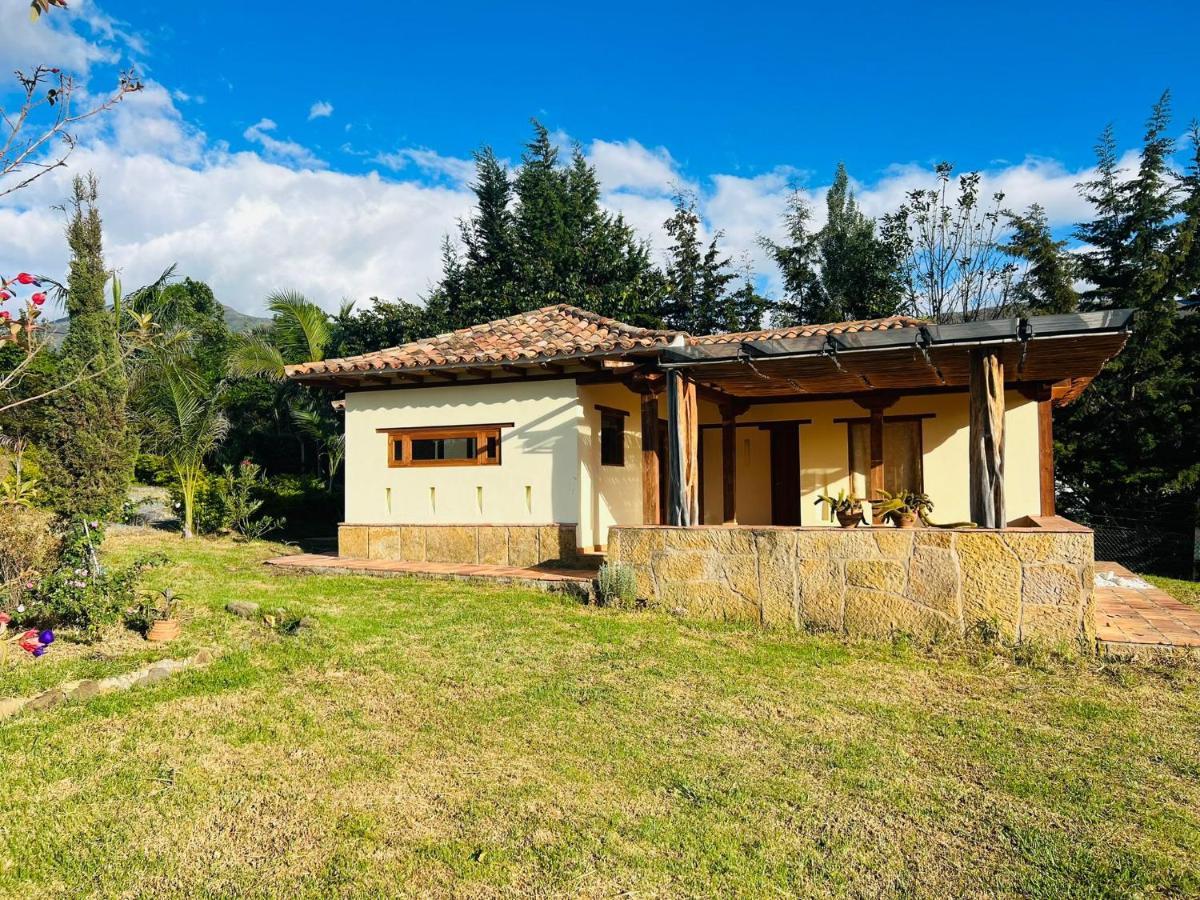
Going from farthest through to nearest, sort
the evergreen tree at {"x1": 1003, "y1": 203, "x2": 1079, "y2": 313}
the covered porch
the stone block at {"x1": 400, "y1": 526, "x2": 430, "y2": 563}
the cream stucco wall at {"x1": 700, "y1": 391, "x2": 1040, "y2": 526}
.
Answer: the evergreen tree at {"x1": 1003, "y1": 203, "x2": 1079, "y2": 313}
the cream stucco wall at {"x1": 700, "y1": 391, "x2": 1040, "y2": 526}
the stone block at {"x1": 400, "y1": 526, "x2": 430, "y2": 563}
the covered porch

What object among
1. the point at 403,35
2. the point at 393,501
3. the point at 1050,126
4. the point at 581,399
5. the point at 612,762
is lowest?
the point at 612,762

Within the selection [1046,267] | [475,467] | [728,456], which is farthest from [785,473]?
[1046,267]

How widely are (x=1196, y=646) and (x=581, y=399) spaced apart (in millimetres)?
7484

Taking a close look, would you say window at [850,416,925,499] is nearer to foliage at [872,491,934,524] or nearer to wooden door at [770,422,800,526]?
wooden door at [770,422,800,526]

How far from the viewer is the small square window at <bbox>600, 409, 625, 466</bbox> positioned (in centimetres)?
1205

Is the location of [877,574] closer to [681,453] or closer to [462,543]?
[681,453]

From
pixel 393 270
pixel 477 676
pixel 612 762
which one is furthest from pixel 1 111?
pixel 393 270

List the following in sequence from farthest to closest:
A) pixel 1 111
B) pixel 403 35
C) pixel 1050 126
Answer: pixel 1050 126 → pixel 403 35 → pixel 1 111

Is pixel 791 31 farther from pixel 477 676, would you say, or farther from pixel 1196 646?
pixel 477 676

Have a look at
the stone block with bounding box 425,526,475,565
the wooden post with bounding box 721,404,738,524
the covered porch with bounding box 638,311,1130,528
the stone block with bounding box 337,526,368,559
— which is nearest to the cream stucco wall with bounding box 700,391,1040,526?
the covered porch with bounding box 638,311,1130,528

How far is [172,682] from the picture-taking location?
5453 mm

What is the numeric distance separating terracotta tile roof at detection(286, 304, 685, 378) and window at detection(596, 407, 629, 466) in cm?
129

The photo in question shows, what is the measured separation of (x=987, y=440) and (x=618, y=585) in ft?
13.0

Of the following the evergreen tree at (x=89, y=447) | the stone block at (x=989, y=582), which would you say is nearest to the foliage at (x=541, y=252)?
the evergreen tree at (x=89, y=447)
